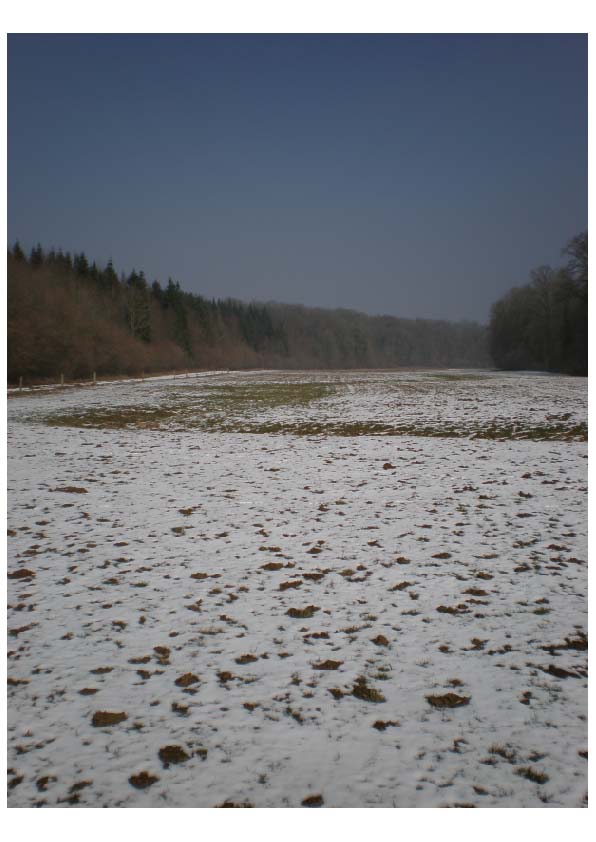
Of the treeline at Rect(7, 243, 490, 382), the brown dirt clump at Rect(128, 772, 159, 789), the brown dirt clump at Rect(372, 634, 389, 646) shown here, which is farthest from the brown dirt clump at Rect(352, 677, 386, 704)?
the treeline at Rect(7, 243, 490, 382)

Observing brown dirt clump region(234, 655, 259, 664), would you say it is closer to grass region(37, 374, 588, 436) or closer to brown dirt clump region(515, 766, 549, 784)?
brown dirt clump region(515, 766, 549, 784)

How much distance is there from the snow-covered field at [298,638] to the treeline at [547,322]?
56814mm

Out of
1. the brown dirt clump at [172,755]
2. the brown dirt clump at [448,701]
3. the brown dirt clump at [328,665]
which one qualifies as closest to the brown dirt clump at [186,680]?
the brown dirt clump at [172,755]

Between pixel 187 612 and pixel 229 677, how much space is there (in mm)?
1236

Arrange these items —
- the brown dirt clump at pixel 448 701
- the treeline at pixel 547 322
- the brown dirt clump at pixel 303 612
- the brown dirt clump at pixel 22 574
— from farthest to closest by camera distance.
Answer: the treeline at pixel 547 322 → the brown dirt clump at pixel 22 574 → the brown dirt clump at pixel 303 612 → the brown dirt clump at pixel 448 701

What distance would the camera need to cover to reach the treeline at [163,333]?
46.2 metres

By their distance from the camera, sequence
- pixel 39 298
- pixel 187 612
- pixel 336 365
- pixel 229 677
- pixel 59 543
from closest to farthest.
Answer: pixel 229 677
pixel 187 612
pixel 59 543
pixel 39 298
pixel 336 365

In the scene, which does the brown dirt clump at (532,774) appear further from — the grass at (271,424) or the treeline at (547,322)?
the treeline at (547,322)


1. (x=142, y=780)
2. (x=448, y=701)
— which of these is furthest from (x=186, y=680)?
(x=448, y=701)

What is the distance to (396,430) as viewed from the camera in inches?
704

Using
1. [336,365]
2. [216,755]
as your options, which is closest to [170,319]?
[336,365]

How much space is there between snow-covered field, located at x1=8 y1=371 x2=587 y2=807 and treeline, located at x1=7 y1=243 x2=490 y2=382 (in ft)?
131

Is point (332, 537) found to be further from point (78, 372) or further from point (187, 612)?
point (78, 372)

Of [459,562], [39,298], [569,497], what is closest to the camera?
[459,562]
